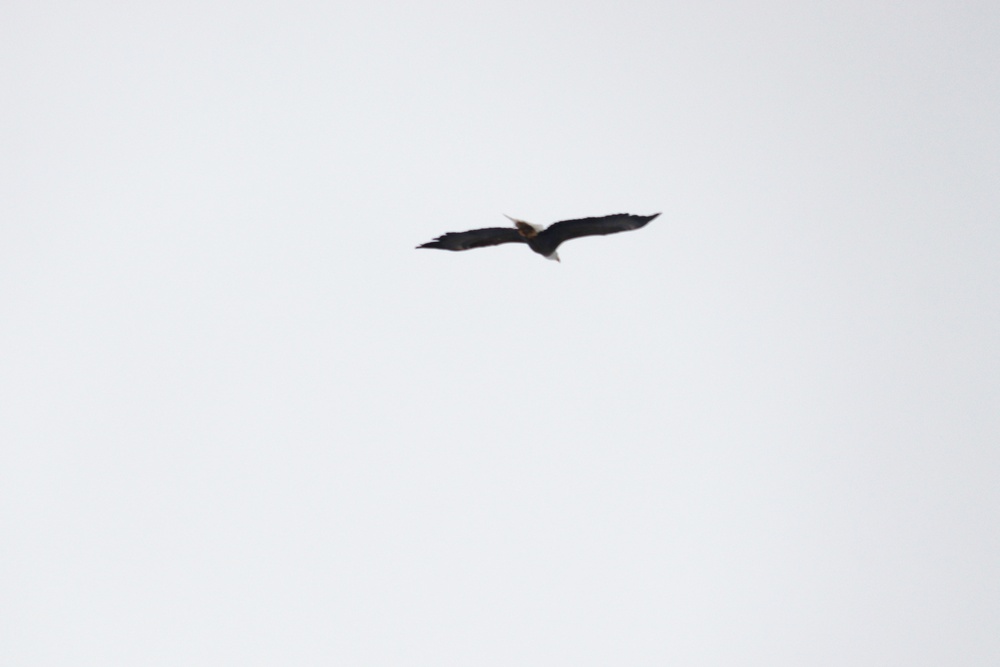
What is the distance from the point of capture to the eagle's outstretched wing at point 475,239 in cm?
1708

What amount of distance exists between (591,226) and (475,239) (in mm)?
2205

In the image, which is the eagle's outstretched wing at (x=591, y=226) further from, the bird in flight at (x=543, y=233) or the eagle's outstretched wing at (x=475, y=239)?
the eagle's outstretched wing at (x=475, y=239)

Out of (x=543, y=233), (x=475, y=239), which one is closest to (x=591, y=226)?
(x=543, y=233)

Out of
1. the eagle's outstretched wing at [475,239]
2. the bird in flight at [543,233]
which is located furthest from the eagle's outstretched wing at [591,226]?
the eagle's outstretched wing at [475,239]

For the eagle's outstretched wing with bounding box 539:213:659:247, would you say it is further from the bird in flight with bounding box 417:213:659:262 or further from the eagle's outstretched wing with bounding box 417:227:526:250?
the eagle's outstretched wing with bounding box 417:227:526:250

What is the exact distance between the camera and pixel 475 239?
17.3 metres

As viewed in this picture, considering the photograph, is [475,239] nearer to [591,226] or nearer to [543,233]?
[543,233]

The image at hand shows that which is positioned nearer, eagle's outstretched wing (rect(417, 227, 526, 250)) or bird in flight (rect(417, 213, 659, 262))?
bird in flight (rect(417, 213, 659, 262))

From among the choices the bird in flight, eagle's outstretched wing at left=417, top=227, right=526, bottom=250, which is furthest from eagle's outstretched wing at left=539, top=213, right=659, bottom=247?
eagle's outstretched wing at left=417, top=227, right=526, bottom=250

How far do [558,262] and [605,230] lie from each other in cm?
140

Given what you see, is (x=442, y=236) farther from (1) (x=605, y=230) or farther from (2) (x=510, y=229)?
(1) (x=605, y=230)

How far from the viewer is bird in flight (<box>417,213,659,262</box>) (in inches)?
621

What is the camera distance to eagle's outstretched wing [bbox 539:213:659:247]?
15.7 metres

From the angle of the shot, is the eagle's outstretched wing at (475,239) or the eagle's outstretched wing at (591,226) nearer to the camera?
the eagle's outstretched wing at (591,226)
